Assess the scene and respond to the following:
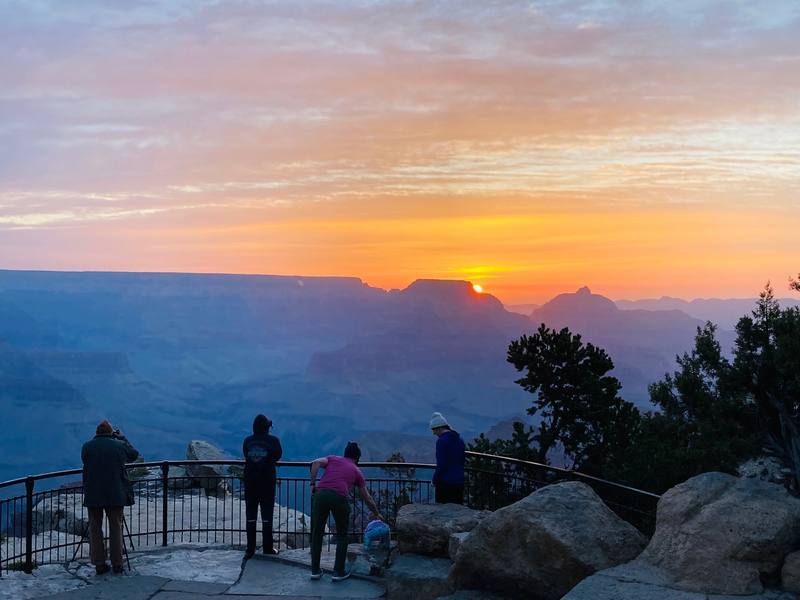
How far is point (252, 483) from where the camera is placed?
1210 cm

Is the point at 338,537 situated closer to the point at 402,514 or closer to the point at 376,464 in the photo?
the point at 402,514

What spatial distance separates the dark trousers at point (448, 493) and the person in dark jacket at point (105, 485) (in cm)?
454

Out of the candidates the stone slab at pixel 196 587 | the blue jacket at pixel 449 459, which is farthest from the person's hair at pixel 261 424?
the blue jacket at pixel 449 459

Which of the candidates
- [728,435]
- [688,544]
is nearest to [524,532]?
[688,544]

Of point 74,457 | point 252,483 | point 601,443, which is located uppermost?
point 252,483

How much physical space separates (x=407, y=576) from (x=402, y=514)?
117cm

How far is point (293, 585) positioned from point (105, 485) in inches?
116

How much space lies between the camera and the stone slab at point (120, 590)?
10758 mm

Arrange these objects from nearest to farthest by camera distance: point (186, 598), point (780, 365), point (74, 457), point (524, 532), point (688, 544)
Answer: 1. point (688, 544)
2. point (524, 532)
3. point (186, 598)
4. point (780, 365)
5. point (74, 457)

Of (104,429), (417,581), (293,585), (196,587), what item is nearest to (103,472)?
(104,429)

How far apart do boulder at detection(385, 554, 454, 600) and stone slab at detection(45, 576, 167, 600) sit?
313 cm

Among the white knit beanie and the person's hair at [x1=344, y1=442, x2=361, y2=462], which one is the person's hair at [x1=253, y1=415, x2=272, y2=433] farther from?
the white knit beanie

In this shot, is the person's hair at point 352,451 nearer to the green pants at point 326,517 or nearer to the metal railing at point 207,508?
the green pants at point 326,517

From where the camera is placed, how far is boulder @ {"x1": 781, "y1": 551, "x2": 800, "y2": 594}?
8.71 meters
